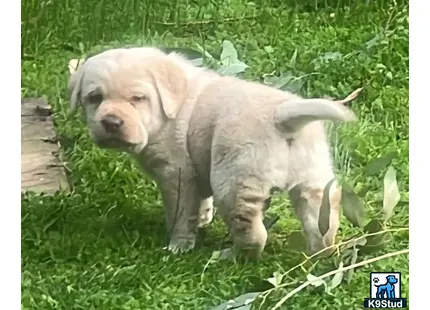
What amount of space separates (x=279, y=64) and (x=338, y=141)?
15cm

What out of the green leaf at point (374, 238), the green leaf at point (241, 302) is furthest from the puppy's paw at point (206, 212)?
the green leaf at point (374, 238)

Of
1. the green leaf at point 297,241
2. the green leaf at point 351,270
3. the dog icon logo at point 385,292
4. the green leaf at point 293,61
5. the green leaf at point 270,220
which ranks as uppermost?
the green leaf at point 293,61

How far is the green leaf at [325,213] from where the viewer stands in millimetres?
1302

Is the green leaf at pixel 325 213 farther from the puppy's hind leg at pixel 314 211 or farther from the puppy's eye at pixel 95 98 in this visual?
the puppy's eye at pixel 95 98

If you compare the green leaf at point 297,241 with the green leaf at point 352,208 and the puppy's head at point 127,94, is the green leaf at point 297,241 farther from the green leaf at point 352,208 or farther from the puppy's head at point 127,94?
the puppy's head at point 127,94

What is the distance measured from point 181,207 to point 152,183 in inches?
2.3

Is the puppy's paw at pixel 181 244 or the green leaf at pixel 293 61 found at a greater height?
the green leaf at pixel 293 61

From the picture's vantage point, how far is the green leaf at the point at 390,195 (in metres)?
1.32

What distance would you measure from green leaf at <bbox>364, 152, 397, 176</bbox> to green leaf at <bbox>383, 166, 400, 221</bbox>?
0.06 feet

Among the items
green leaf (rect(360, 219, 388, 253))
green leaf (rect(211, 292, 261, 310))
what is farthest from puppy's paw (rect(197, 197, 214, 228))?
green leaf (rect(360, 219, 388, 253))

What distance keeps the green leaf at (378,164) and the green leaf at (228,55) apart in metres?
0.26

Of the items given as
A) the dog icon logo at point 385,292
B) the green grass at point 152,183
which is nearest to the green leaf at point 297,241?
the green grass at point 152,183
